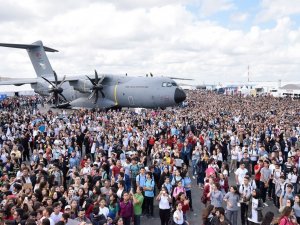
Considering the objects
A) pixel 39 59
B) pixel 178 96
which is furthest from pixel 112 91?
pixel 39 59

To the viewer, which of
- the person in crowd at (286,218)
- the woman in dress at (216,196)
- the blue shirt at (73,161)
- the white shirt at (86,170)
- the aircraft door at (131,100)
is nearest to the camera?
the person in crowd at (286,218)

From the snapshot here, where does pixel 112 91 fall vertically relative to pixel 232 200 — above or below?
above

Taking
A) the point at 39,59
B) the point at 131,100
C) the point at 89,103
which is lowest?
the point at 89,103

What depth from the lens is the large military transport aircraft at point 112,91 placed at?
2842 centimetres

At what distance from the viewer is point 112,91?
3055 centimetres

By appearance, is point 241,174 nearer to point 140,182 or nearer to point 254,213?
point 254,213

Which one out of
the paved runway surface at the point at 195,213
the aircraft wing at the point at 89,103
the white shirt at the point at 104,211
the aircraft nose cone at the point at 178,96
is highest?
the aircraft nose cone at the point at 178,96

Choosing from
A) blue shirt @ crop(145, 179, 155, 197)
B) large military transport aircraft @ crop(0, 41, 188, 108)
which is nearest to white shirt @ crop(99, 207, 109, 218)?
blue shirt @ crop(145, 179, 155, 197)

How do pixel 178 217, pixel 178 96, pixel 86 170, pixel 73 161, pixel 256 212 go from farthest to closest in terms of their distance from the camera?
pixel 178 96
pixel 73 161
pixel 86 170
pixel 256 212
pixel 178 217

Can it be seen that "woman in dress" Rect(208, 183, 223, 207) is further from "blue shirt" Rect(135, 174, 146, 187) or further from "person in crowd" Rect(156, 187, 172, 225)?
"blue shirt" Rect(135, 174, 146, 187)

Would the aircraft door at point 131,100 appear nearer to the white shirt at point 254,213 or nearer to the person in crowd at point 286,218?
the white shirt at point 254,213

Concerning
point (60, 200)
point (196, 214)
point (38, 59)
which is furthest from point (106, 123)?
point (38, 59)

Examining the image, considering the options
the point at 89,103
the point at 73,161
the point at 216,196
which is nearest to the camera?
the point at 216,196

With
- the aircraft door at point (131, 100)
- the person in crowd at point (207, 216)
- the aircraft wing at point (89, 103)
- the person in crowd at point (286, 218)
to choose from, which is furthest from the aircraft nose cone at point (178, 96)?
the person in crowd at point (286, 218)
